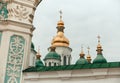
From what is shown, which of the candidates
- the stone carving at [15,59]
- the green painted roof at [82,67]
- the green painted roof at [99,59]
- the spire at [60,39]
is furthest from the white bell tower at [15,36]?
the spire at [60,39]

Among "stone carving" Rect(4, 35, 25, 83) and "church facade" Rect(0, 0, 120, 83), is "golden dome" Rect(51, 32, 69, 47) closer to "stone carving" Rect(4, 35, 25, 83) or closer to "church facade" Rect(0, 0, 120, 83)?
"church facade" Rect(0, 0, 120, 83)

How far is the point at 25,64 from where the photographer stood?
9.62m

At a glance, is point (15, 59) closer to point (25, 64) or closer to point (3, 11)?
point (25, 64)

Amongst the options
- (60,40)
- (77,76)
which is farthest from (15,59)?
(60,40)

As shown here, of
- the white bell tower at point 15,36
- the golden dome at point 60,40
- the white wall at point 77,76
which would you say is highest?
the golden dome at point 60,40

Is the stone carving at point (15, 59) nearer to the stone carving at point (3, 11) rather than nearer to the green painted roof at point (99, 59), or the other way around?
the stone carving at point (3, 11)

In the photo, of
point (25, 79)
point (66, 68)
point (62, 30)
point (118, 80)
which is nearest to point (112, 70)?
point (118, 80)

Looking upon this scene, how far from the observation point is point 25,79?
365 inches

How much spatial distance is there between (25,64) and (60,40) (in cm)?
2179

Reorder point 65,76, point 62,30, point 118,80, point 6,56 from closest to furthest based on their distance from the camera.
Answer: point 118,80
point 65,76
point 6,56
point 62,30

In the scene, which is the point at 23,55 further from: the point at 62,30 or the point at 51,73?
the point at 62,30

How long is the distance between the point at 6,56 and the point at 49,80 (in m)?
1.69

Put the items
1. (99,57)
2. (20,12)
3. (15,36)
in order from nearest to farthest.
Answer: (15,36), (20,12), (99,57)

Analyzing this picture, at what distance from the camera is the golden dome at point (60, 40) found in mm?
31161
